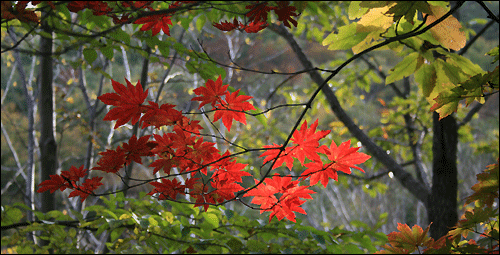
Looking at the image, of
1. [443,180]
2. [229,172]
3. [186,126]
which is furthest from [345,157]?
[443,180]

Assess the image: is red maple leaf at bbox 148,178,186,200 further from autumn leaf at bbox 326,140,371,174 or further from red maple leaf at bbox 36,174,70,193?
autumn leaf at bbox 326,140,371,174

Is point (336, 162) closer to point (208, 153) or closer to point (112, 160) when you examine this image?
point (208, 153)

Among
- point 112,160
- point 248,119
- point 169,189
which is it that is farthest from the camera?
point 248,119

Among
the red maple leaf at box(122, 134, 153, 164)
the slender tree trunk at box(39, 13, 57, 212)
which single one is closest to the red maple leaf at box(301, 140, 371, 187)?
the red maple leaf at box(122, 134, 153, 164)

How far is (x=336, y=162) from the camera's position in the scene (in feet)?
2.76

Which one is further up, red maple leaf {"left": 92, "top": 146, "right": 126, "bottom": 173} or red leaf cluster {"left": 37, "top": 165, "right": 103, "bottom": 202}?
red maple leaf {"left": 92, "top": 146, "right": 126, "bottom": 173}

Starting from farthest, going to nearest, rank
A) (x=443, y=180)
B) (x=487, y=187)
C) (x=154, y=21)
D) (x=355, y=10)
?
(x=443, y=180) < (x=154, y=21) < (x=355, y=10) < (x=487, y=187)

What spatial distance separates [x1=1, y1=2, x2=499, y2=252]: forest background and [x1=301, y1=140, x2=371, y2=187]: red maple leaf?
221 millimetres

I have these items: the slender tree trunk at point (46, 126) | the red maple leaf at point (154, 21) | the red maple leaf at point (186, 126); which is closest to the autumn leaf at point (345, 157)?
the red maple leaf at point (186, 126)

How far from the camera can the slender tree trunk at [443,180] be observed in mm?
1599

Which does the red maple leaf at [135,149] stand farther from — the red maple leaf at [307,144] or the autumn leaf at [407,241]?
the autumn leaf at [407,241]

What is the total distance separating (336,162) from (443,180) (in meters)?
1.13

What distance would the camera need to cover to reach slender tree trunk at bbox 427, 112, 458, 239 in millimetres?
1599

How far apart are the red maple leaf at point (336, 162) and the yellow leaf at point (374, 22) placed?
28 centimetres
